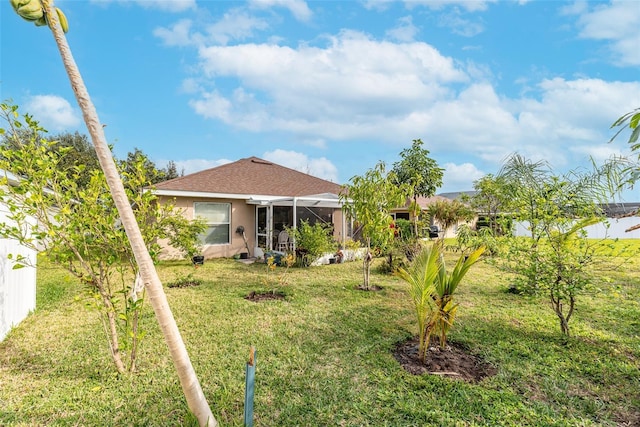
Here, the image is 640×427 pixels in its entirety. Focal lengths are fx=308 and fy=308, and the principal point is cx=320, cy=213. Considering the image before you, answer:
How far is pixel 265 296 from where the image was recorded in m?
7.46

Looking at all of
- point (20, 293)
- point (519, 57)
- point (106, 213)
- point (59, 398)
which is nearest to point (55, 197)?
point (106, 213)

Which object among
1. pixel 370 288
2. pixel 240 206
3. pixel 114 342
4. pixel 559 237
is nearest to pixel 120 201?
pixel 114 342

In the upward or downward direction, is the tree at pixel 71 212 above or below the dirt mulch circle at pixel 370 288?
above

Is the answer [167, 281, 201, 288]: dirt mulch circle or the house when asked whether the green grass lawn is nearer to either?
[167, 281, 201, 288]: dirt mulch circle

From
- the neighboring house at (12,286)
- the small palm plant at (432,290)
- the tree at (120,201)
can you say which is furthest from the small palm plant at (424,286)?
the neighboring house at (12,286)

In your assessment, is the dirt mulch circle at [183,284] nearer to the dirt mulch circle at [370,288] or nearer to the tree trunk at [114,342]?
the dirt mulch circle at [370,288]

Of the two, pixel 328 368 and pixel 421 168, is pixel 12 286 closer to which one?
pixel 328 368

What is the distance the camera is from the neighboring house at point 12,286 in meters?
5.07

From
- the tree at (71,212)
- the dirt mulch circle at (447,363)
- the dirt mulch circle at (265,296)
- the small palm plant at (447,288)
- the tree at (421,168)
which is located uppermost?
the tree at (421,168)

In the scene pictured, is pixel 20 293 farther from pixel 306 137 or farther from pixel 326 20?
pixel 306 137

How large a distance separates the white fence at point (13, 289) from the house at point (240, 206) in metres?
6.17

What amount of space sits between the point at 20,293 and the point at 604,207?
10.9 meters

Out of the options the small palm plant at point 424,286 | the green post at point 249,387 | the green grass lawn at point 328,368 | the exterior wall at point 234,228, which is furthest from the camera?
the exterior wall at point 234,228

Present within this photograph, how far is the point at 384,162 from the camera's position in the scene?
8.00 meters
